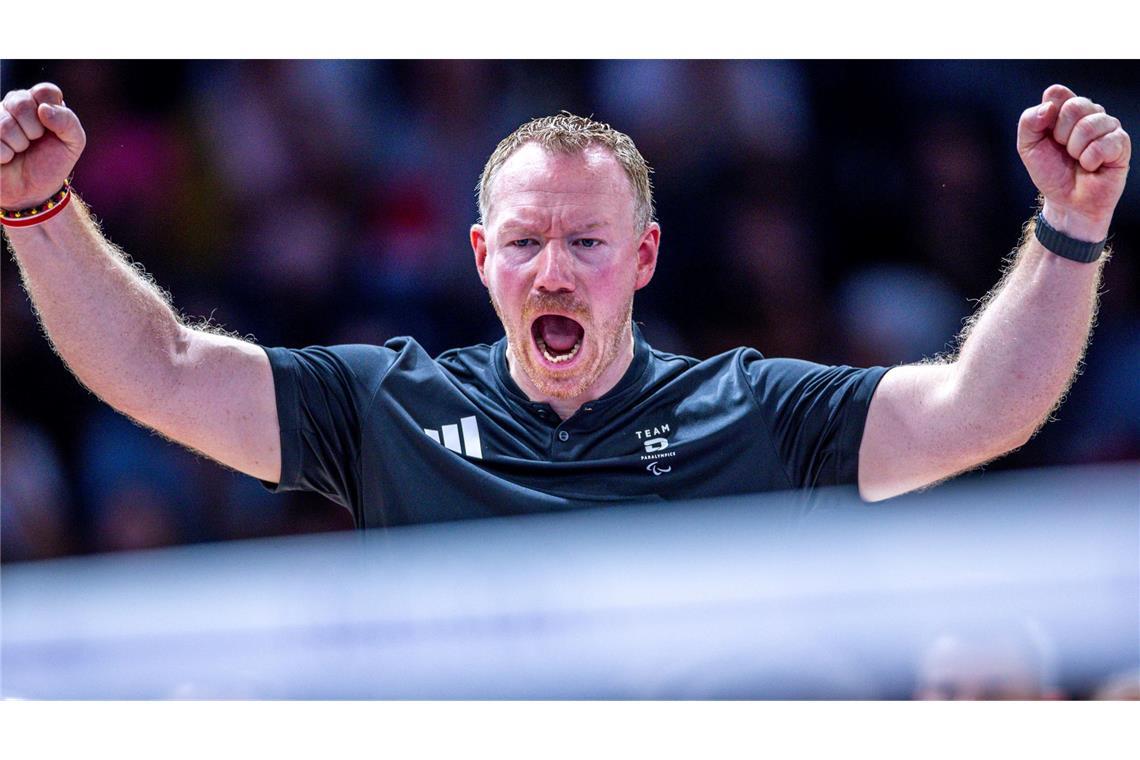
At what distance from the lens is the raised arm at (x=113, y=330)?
2.47 meters

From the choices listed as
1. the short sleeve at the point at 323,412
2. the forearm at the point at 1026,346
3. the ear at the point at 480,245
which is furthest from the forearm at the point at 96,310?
the forearm at the point at 1026,346

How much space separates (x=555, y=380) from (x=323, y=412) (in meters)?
0.54

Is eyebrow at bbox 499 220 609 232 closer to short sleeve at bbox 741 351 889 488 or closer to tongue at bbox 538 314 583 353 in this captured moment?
tongue at bbox 538 314 583 353

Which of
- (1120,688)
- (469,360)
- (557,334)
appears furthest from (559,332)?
(1120,688)

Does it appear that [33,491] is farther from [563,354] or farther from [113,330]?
[563,354]

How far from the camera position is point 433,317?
3805 mm

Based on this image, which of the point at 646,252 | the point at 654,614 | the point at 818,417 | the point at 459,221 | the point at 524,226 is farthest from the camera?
the point at 459,221

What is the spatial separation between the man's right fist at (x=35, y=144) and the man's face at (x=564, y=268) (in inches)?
38.3

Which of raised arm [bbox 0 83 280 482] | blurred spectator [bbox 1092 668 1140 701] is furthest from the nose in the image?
blurred spectator [bbox 1092 668 1140 701]

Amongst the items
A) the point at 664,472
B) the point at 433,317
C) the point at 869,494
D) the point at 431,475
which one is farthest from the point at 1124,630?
the point at 433,317

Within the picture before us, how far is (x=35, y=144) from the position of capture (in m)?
2.48

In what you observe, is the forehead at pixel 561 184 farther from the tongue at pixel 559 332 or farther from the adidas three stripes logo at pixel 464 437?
the adidas three stripes logo at pixel 464 437

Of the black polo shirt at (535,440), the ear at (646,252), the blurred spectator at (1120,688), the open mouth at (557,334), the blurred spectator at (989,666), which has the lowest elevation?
the blurred spectator at (1120,688)

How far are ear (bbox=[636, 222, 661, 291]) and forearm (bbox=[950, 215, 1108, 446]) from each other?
80cm
